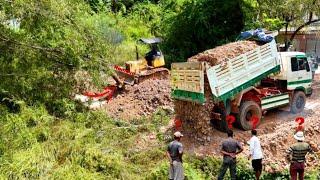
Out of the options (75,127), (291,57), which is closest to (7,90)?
→ (75,127)

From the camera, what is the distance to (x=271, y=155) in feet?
36.5

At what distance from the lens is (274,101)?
43.8 feet

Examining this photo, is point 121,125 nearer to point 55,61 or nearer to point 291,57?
point 55,61

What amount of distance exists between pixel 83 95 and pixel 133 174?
351 cm

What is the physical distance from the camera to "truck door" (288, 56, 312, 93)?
13.9 meters

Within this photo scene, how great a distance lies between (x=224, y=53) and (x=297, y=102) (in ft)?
12.0

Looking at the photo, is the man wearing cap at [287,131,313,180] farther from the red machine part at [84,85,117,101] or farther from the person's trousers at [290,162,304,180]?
the red machine part at [84,85,117,101]

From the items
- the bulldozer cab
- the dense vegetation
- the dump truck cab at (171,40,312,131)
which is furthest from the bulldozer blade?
the dump truck cab at (171,40,312,131)

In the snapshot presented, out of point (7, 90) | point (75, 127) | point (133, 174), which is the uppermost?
point (7, 90)

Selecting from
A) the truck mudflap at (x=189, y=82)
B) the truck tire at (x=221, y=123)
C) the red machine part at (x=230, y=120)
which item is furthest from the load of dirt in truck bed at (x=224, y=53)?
the red machine part at (x=230, y=120)

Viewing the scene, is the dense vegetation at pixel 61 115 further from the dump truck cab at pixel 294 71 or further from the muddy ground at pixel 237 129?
the dump truck cab at pixel 294 71

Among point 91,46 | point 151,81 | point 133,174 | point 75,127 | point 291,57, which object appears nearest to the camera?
point 133,174

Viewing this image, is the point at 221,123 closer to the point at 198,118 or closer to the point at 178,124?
the point at 198,118

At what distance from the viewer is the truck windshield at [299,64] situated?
13906 mm
